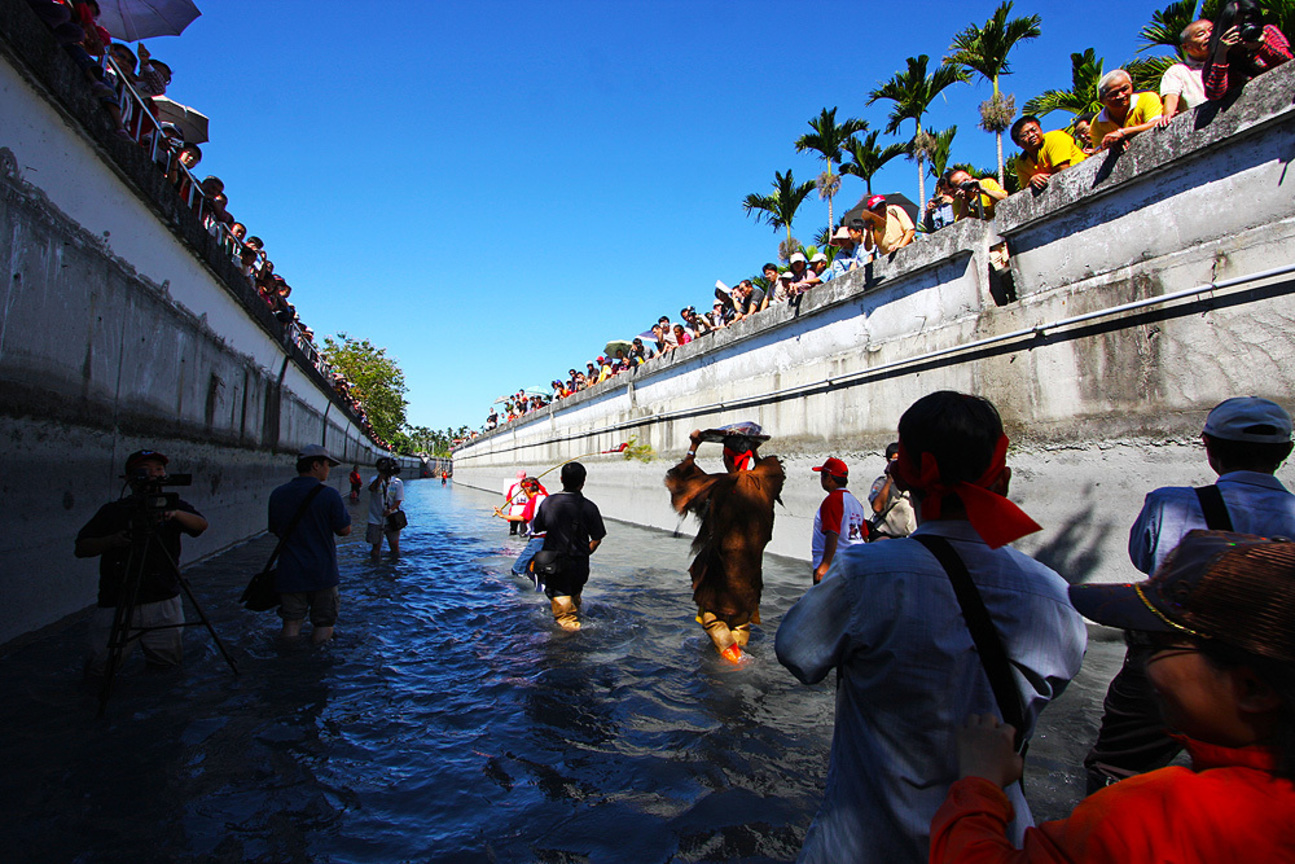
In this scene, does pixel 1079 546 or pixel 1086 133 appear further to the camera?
pixel 1086 133

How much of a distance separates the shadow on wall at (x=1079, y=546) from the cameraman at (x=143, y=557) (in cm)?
698

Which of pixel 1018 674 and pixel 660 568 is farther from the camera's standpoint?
pixel 660 568

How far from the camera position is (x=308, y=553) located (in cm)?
548

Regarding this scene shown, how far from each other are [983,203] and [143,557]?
9558 millimetres

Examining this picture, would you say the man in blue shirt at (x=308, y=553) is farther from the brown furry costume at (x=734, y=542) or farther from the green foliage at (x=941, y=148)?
the green foliage at (x=941, y=148)

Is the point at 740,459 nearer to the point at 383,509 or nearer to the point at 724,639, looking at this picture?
the point at 724,639

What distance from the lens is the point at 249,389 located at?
1330cm

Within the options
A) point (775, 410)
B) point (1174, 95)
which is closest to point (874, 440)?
point (775, 410)

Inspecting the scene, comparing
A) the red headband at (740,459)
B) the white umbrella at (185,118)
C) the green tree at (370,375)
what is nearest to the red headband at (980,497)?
the red headband at (740,459)

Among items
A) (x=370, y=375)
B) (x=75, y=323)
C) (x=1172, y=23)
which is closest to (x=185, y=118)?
(x=75, y=323)

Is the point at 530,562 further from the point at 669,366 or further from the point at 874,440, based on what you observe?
the point at 669,366

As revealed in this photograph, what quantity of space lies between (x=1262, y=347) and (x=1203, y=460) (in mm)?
933

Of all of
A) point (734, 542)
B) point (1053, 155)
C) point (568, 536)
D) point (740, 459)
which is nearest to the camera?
point (734, 542)

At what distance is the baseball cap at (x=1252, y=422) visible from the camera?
2559mm
